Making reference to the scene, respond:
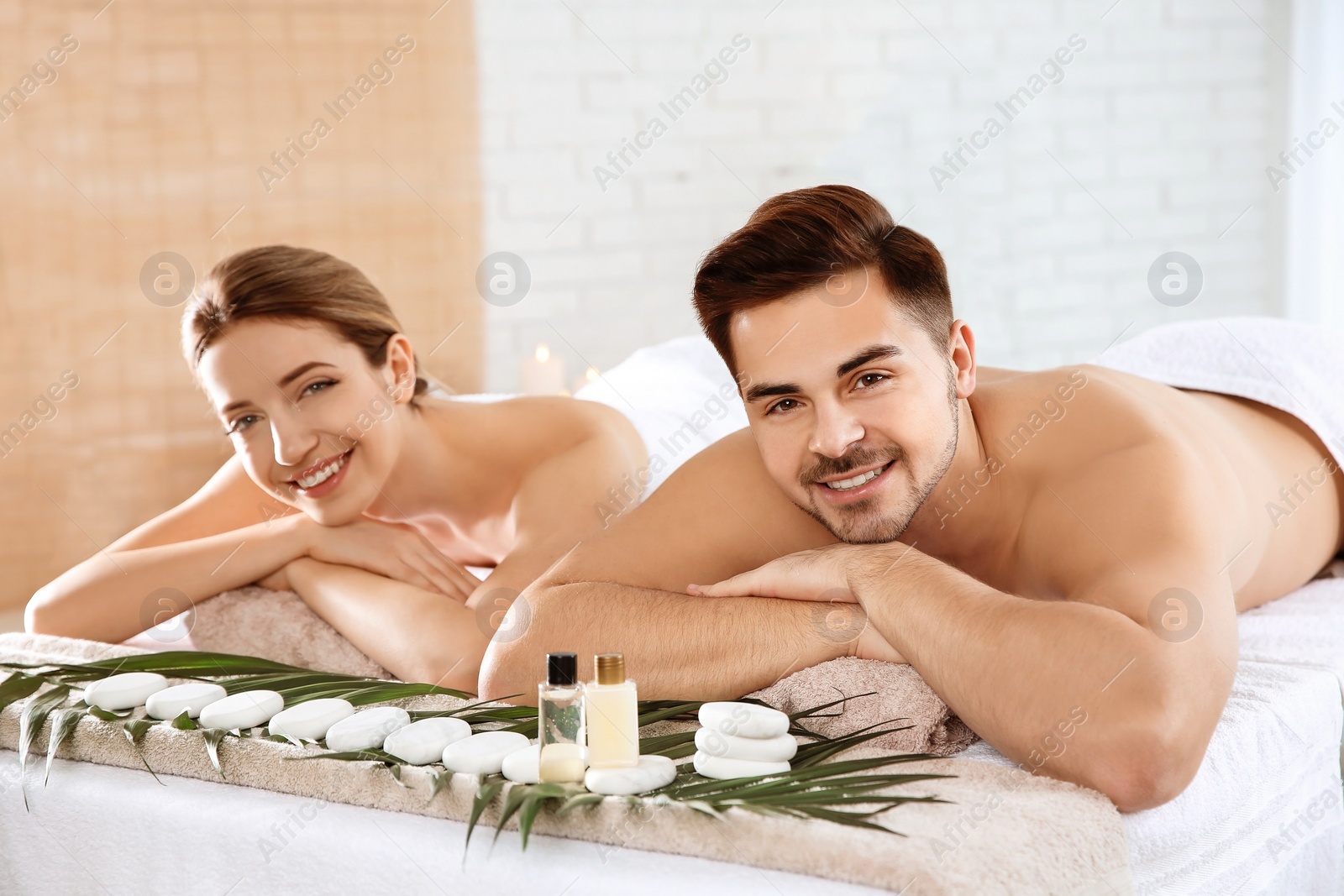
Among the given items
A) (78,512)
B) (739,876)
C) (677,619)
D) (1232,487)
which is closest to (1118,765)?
(739,876)

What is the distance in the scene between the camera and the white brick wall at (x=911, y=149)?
9.86 ft

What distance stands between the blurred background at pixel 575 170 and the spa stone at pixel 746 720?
1.92 m

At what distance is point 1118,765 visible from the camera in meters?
0.92

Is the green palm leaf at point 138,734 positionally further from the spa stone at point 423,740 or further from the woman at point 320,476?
the woman at point 320,476

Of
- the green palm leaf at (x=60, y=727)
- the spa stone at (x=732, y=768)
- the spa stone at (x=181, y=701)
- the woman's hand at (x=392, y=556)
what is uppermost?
the woman's hand at (x=392, y=556)

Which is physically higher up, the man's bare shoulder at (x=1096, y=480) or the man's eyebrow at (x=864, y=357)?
the man's eyebrow at (x=864, y=357)

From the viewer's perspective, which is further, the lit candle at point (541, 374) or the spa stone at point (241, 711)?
the lit candle at point (541, 374)

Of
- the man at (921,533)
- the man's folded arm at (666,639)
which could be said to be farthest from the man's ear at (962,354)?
the man's folded arm at (666,639)

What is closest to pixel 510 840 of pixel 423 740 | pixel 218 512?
pixel 423 740

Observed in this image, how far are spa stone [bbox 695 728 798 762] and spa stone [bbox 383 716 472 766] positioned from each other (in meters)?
0.22

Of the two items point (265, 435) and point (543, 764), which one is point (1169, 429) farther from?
point (265, 435)

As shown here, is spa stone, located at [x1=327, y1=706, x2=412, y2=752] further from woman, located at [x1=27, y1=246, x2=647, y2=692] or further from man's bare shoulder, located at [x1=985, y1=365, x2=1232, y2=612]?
man's bare shoulder, located at [x1=985, y1=365, x2=1232, y2=612]

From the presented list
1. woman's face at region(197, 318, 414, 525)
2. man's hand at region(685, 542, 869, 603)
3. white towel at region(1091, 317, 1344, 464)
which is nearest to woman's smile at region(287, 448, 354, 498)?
woman's face at region(197, 318, 414, 525)

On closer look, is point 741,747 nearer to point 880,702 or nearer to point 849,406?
point 880,702
